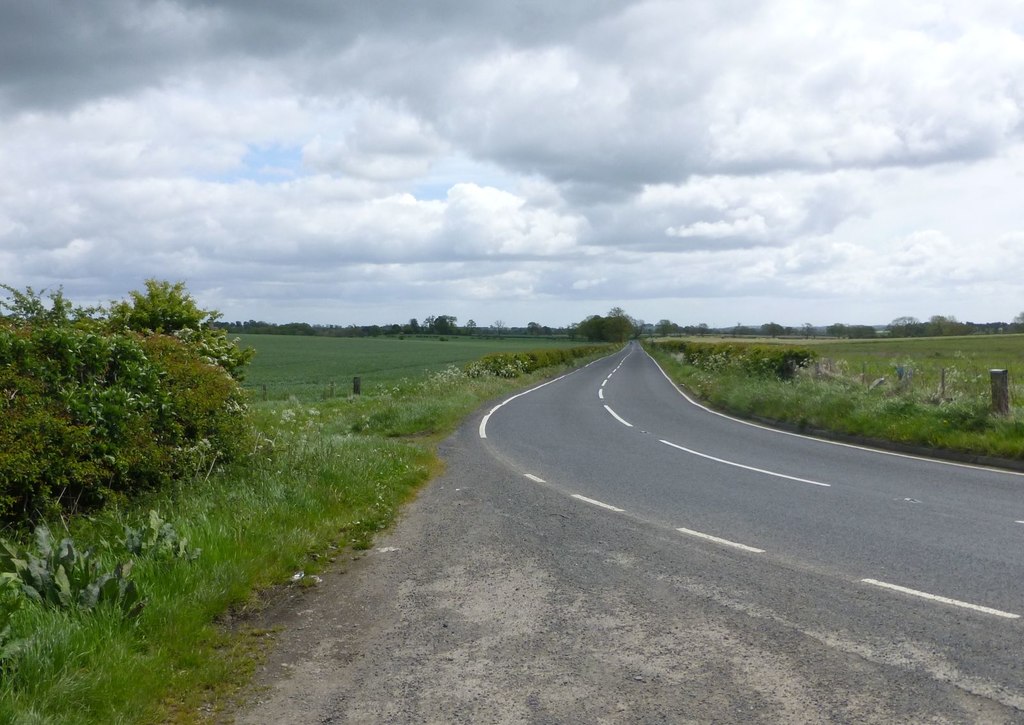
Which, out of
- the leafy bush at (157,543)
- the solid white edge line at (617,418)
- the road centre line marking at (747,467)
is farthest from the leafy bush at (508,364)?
the leafy bush at (157,543)

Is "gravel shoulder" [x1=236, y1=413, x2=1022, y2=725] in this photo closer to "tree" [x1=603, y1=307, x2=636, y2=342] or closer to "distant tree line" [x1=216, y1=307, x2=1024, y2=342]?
"distant tree line" [x1=216, y1=307, x2=1024, y2=342]

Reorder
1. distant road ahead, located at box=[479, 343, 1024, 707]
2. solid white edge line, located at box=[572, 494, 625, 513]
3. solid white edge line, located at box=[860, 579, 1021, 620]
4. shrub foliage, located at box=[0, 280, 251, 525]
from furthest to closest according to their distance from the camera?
solid white edge line, located at box=[572, 494, 625, 513] → shrub foliage, located at box=[0, 280, 251, 525] → solid white edge line, located at box=[860, 579, 1021, 620] → distant road ahead, located at box=[479, 343, 1024, 707]

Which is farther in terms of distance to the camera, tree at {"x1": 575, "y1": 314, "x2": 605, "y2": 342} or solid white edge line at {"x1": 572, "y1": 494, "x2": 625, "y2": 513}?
tree at {"x1": 575, "y1": 314, "x2": 605, "y2": 342}

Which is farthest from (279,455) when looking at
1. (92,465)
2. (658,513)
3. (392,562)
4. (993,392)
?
(993,392)

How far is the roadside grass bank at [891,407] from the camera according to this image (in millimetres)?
14438

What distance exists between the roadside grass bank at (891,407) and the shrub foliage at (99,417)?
38.4 ft

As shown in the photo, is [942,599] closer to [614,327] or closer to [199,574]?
[199,574]

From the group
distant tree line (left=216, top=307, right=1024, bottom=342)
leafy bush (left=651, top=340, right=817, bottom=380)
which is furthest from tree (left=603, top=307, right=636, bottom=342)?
leafy bush (left=651, top=340, right=817, bottom=380)

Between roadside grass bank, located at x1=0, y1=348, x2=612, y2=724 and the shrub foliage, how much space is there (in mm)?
289

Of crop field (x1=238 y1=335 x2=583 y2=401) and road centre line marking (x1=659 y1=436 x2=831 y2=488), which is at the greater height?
road centre line marking (x1=659 y1=436 x2=831 y2=488)

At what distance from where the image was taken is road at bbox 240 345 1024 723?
4.42 m

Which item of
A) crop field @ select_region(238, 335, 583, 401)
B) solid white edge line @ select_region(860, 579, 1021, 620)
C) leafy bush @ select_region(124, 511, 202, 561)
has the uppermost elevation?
leafy bush @ select_region(124, 511, 202, 561)

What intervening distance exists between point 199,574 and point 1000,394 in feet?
45.9

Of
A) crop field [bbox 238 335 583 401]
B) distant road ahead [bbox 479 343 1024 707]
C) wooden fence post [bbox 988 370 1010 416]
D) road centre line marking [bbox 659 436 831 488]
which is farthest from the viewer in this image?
crop field [bbox 238 335 583 401]
